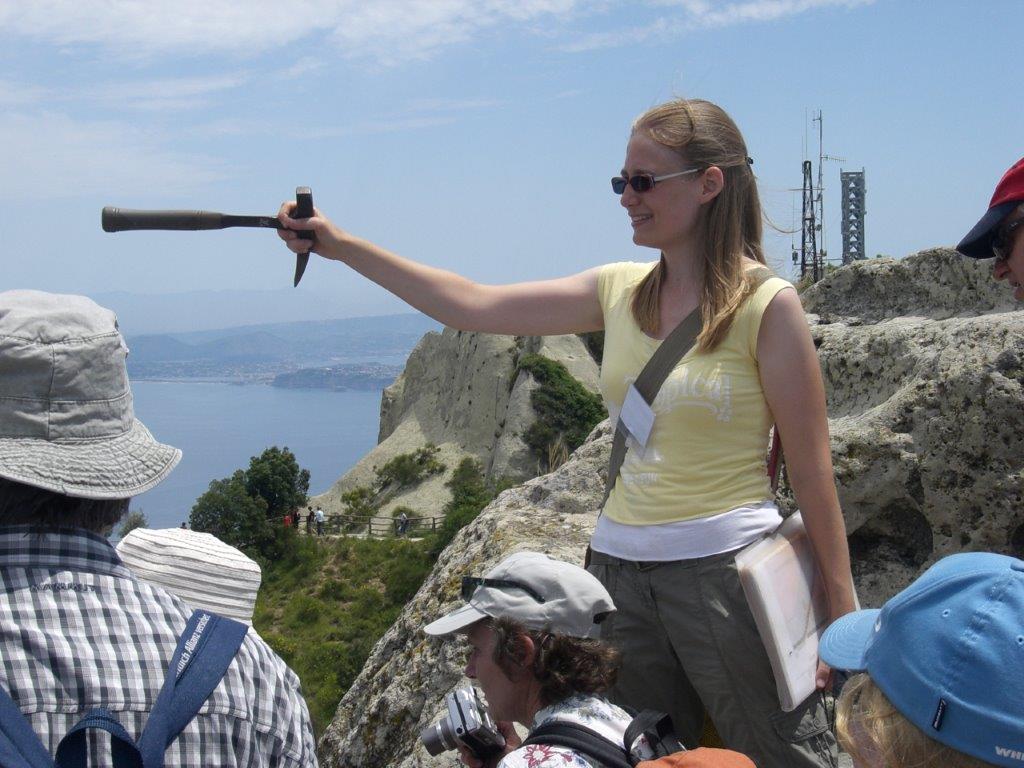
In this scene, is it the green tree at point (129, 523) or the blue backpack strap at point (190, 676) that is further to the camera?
the green tree at point (129, 523)

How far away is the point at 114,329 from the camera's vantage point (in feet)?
7.25

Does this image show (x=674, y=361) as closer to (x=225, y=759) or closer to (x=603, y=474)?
(x=225, y=759)

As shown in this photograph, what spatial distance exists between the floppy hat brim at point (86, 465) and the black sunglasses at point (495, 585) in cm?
113

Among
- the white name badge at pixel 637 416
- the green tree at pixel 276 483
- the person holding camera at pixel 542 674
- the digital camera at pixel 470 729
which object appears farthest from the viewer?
the green tree at pixel 276 483

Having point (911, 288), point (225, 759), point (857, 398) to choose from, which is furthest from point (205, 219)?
point (911, 288)

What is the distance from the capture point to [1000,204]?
9.07ft

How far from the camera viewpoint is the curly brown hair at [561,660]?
2906 mm

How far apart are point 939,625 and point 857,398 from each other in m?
3.41

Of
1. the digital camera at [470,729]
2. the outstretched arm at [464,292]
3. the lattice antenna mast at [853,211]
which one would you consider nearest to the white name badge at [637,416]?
the outstretched arm at [464,292]

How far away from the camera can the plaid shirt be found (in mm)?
1949

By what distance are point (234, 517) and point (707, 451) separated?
176 ft

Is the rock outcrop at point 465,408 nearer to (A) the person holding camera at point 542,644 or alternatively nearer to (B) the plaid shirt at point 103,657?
(A) the person holding camera at point 542,644

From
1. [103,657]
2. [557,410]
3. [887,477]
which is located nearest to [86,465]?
[103,657]

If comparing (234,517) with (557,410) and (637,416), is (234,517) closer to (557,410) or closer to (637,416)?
(557,410)
